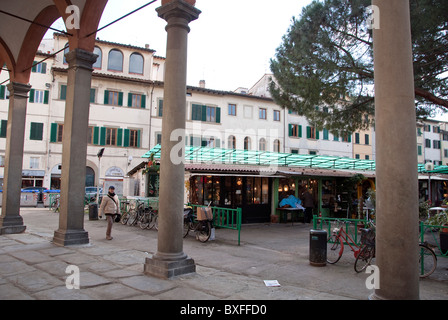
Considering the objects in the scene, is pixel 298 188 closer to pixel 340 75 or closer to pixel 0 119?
pixel 340 75

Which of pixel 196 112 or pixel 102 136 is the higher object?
pixel 196 112

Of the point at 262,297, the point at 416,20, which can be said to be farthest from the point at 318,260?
the point at 416,20

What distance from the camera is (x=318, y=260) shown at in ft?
22.0

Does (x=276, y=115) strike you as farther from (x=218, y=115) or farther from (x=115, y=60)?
(x=115, y=60)

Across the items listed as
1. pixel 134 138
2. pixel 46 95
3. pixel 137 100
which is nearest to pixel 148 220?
pixel 134 138

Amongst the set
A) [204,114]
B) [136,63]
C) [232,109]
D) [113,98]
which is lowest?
[204,114]

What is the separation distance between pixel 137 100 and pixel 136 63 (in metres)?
3.65

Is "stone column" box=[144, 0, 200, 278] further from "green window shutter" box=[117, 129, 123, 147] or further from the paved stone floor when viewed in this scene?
"green window shutter" box=[117, 129, 123, 147]

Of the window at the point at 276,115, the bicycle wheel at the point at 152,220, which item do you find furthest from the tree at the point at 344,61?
the window at the point at 276,115

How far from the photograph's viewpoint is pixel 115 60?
28172mm

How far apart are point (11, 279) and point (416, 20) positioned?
959 cm

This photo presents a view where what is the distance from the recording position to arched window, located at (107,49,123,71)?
2800 cm

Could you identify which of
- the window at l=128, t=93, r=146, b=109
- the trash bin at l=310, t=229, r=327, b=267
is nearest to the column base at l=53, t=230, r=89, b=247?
the trash bin at l=310, t=229, r=327, b=267
